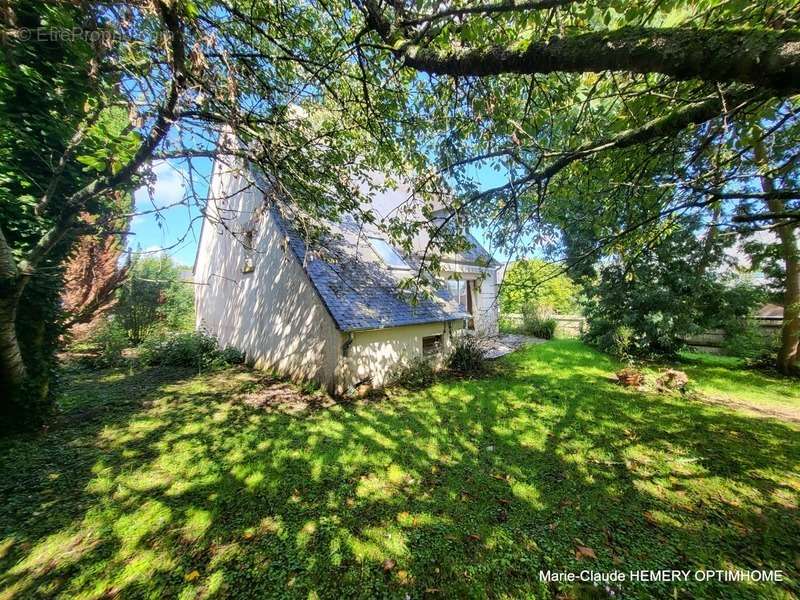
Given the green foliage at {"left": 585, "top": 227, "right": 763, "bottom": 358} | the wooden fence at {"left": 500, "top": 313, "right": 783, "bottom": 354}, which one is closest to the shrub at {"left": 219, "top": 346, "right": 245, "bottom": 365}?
the green foliage at {"left": 585, "top": 227, "right": 763, "bottom": 358}

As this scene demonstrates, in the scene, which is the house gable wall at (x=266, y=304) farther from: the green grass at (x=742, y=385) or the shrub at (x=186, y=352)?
the green grass at (x=742, y=385)

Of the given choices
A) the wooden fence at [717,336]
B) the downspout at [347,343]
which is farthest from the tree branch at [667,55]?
the wooden fence at [717,336]

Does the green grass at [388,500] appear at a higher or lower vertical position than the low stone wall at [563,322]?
lower

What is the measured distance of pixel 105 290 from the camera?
8617 millimetres

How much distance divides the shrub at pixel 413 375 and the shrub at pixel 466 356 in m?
1.05

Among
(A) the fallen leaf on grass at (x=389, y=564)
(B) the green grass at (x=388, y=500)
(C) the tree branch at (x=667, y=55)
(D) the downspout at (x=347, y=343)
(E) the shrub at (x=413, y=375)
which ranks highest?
(C) the tree branch at (x=667, y=55)

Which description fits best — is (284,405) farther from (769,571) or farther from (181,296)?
(181,296)

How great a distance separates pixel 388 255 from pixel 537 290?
461cm

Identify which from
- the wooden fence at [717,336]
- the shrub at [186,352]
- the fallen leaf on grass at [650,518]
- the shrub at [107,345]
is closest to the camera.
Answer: the fallen leaf on grass at [650,518]

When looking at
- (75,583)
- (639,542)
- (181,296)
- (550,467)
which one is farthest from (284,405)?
(181,296)

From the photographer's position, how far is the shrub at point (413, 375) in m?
7.03

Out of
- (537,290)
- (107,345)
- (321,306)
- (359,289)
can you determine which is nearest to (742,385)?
(537,290)

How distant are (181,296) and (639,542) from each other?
59.0 ft

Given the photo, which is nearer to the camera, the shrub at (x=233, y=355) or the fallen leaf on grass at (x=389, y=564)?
the fallen leaf on grass at (x=389, y=564)
